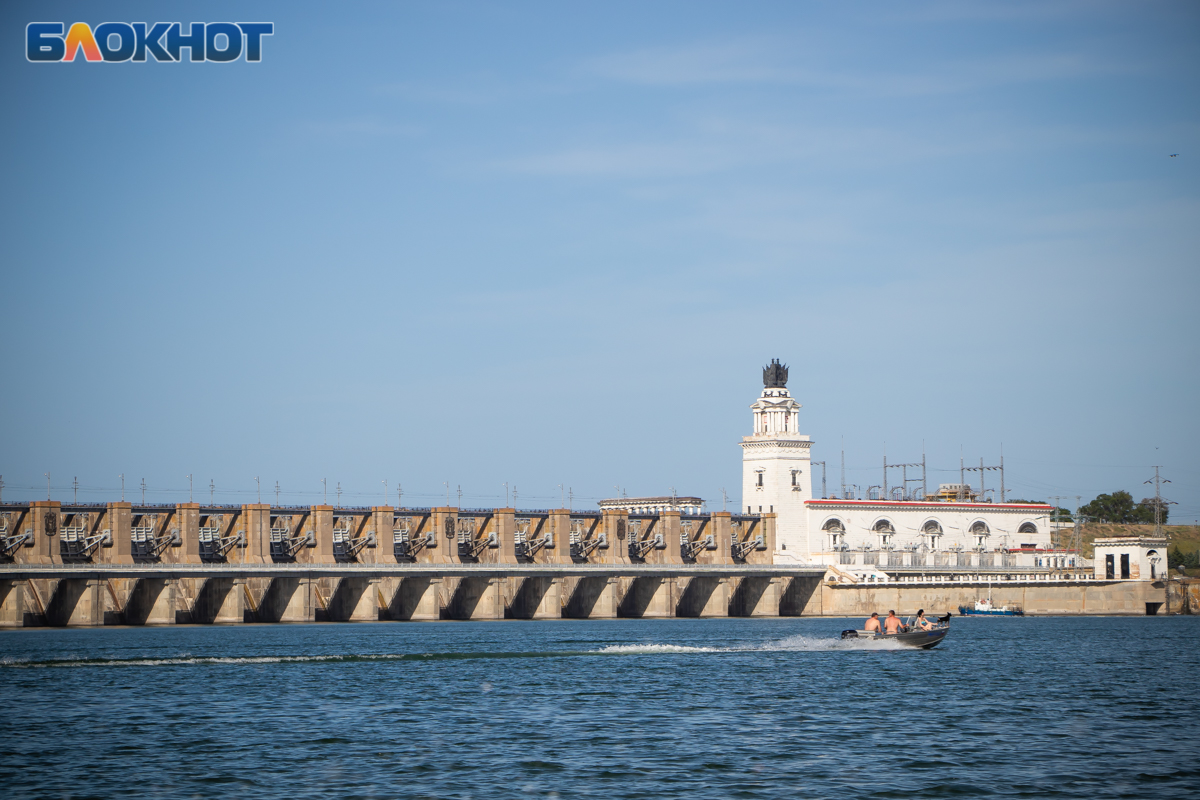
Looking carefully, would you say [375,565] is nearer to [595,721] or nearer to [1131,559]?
[595,721]

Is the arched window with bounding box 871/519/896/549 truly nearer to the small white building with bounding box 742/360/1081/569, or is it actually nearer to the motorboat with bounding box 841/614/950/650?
the small white building with bounding box 742/360/1081/569

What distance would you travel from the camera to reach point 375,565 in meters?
130

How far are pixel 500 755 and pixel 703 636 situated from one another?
64141 millimetres

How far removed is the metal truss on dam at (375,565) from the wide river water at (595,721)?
23.3m

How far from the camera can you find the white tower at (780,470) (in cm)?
16100

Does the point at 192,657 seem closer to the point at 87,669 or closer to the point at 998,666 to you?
the point at 87,669

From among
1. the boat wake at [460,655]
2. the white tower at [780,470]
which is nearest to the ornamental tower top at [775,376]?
the white tower at [780,470]

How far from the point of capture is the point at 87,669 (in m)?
72.2

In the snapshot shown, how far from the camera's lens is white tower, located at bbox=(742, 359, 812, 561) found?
161 m

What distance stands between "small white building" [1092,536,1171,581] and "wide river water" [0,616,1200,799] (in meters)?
65.0

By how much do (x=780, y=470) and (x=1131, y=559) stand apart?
3958 cm

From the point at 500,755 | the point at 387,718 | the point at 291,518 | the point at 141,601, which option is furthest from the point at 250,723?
the point at 291,518

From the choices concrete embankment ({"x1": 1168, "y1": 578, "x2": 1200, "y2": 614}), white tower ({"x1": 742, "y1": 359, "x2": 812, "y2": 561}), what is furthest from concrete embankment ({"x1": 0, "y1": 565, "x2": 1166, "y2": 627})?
white tower ({"x1": 742, "y1": 359, "x2": 812, "y2": 561})

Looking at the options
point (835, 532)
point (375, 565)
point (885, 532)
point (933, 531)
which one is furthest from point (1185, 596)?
point (375, 565)
